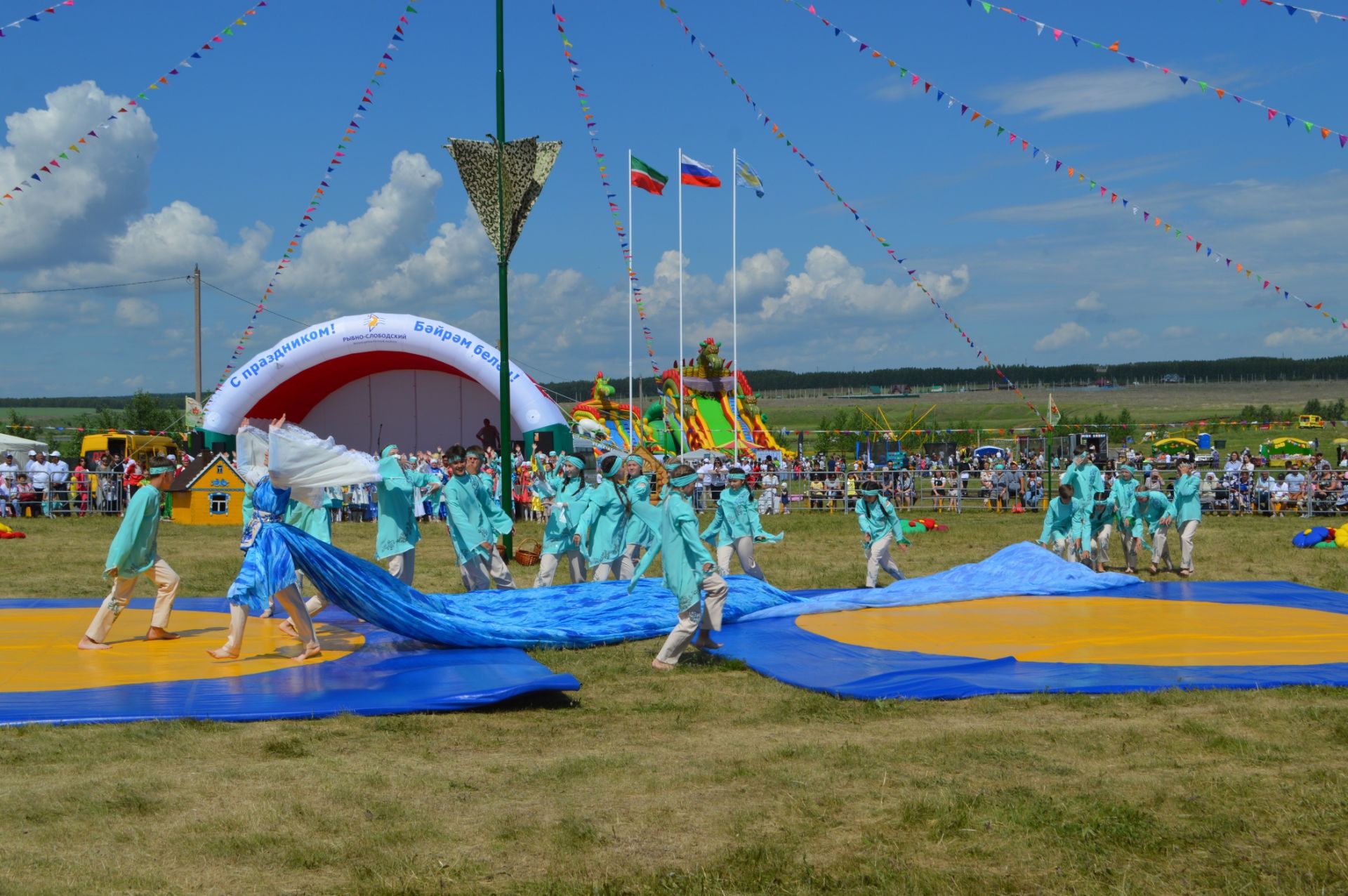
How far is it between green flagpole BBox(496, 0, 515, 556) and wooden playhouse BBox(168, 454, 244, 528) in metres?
13.0

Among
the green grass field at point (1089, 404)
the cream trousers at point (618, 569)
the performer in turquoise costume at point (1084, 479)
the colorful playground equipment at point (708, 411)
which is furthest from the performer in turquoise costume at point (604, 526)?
the green grass field at point (1089, 404)

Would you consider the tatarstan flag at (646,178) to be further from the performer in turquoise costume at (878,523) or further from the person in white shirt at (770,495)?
the performer in turquoise costume at (878,523)

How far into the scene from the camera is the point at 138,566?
10.2 metres

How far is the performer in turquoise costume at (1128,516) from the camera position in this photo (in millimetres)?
15984

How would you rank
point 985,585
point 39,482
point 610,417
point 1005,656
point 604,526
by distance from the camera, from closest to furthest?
point 1005,656, point 604,526, point 985,585, point 39,482, point 610,417

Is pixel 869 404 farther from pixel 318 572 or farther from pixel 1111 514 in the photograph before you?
pixel 318 572

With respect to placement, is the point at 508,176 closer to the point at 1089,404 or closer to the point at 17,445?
the point at 17,445

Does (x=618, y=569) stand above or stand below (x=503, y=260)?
below

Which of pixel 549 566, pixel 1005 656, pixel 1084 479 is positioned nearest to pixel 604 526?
pixel 549 566

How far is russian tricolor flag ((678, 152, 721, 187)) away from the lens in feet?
104

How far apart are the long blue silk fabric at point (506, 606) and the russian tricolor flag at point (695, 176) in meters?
20.4

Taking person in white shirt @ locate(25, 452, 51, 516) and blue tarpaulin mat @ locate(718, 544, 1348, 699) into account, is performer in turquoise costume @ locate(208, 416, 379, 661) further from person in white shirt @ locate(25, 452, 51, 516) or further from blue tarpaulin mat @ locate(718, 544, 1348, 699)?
person in white shirt @ locate(25, 452, 51, 516)

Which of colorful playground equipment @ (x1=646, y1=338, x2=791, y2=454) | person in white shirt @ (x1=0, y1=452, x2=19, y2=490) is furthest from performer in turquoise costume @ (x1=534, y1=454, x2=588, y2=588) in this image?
colorful playground equipment @ (x1=646, y1=338, x2=791, y2=454)

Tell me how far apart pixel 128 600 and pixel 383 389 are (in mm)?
24283
